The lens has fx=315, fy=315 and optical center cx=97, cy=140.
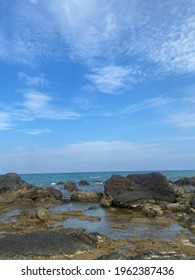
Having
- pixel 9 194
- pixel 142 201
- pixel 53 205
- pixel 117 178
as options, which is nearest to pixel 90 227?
pixel 142 201

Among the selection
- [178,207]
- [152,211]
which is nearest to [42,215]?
[152,211]

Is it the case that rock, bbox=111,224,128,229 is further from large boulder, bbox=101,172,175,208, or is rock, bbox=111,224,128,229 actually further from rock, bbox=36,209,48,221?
large boulder, bbox=101,172,175,208

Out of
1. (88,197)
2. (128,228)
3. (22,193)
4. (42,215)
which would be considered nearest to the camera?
(128,228)

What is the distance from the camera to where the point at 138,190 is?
33.0m

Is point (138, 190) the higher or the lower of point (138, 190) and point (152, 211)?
the higher

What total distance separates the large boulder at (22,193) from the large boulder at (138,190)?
6.59 meters

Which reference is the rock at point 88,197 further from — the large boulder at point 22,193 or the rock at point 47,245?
the rock at point 47,245

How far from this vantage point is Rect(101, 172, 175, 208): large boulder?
97.6 ft

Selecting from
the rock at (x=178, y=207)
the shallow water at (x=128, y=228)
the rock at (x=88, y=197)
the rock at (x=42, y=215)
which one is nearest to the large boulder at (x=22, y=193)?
the rock at (x=88, y=197)

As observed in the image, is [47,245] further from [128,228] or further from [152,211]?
[152,211]

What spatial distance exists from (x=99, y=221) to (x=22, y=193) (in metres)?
17.9

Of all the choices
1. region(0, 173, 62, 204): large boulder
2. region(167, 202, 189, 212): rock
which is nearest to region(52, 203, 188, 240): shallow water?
region(167, 202, 189, 212): rock

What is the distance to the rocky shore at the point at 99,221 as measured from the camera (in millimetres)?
12734
